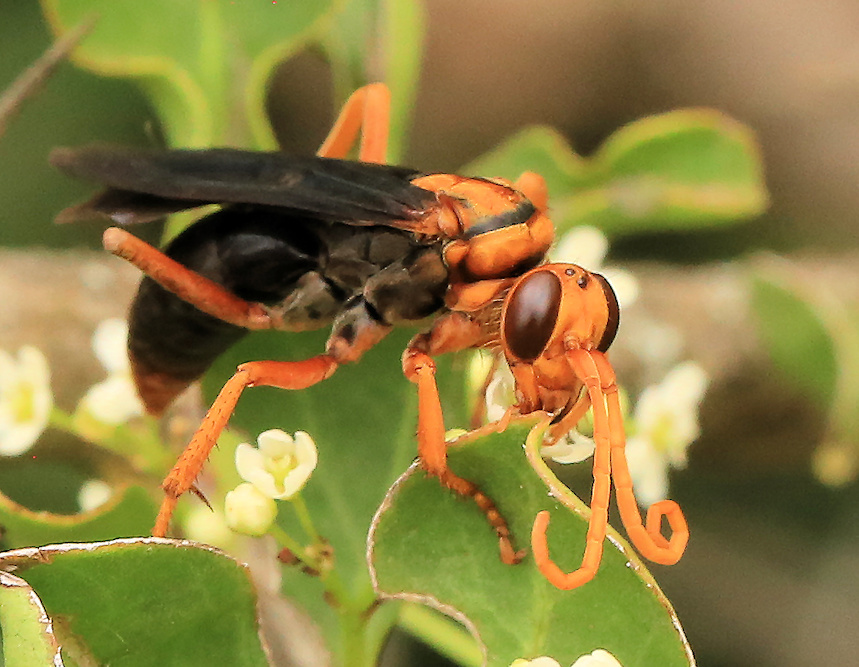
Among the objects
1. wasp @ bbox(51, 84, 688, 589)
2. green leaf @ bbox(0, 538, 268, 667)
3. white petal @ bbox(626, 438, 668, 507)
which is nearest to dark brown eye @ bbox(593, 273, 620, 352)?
wasp @ bbox(51, 84, 688, 589)

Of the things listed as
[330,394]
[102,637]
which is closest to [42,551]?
[102,637]

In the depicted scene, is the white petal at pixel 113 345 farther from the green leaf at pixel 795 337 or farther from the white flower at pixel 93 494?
the green leaf at pixel 795 337

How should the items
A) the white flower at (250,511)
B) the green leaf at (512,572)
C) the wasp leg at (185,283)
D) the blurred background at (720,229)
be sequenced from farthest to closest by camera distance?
the blurred background at (720,229), the wasp leg at (185,283), the white flower at (250,511), the green leaf at (512,572)

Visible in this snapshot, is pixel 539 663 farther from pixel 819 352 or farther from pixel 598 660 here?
pixel 819 352

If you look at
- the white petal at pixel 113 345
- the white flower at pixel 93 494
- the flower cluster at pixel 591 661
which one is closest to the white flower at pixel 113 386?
the white petal at pixel 113 345

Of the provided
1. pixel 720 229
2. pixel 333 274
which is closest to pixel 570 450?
pixel 333 274
